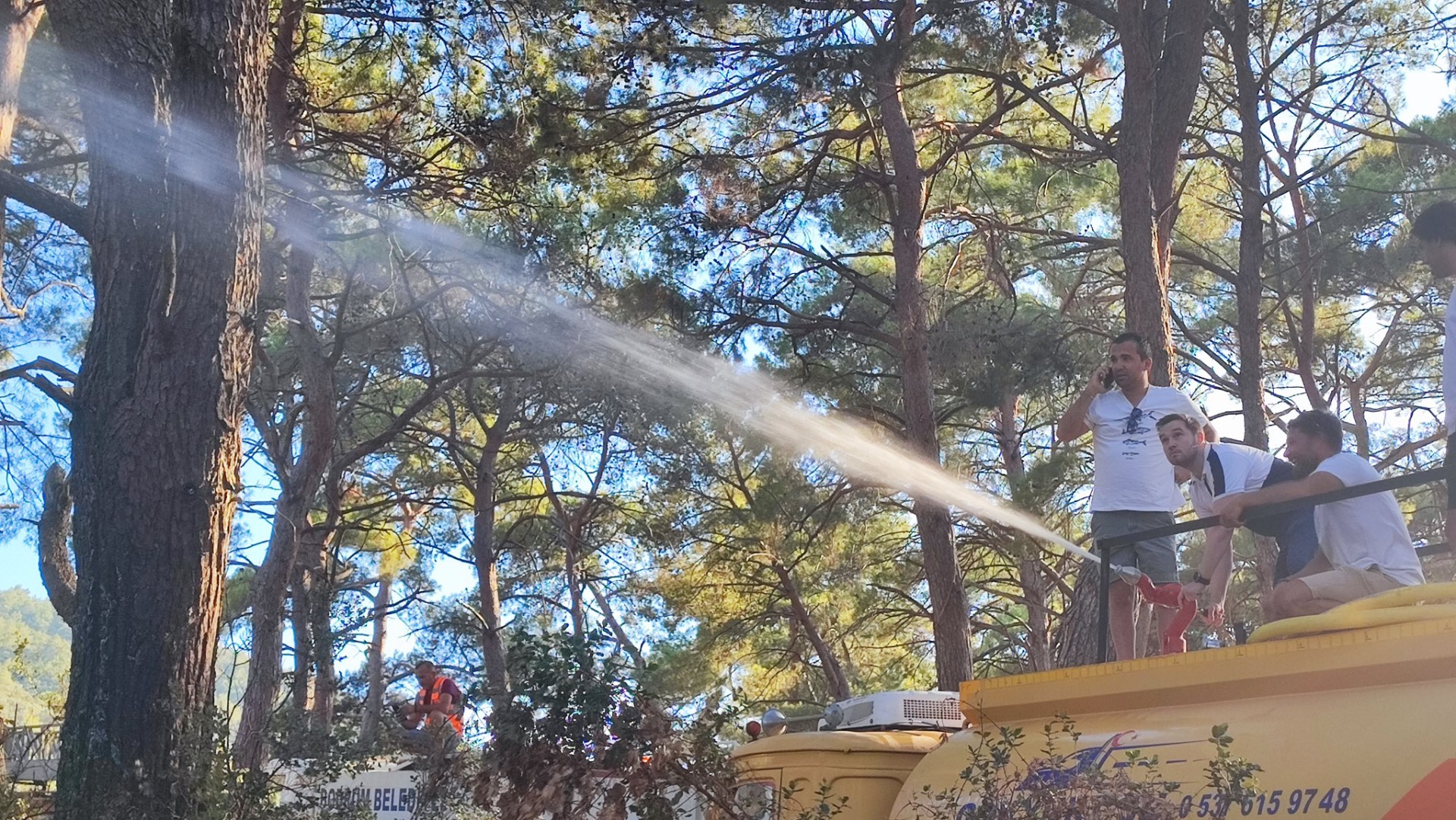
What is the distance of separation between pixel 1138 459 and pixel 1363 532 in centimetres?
140

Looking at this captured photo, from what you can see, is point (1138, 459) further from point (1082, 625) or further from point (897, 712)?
point (1082, 625)

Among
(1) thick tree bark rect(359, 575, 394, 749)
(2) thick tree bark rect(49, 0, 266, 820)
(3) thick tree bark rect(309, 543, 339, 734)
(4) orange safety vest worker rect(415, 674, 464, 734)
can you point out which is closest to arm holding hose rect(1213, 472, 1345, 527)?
(2) thick tree bark rect(49, 0, 266, 820)

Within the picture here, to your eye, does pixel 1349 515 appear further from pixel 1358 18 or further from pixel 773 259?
pixel 1358 18

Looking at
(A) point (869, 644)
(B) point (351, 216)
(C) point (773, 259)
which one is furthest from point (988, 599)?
(B) point (351, 216)

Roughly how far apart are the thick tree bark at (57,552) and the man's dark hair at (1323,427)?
8144 millimetres

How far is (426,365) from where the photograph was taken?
16.0m

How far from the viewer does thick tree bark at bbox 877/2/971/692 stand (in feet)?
36.3

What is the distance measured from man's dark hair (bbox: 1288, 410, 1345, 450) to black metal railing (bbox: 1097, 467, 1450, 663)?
0.54m

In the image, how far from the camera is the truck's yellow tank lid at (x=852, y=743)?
4234 millimetres

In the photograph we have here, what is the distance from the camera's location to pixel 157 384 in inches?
186

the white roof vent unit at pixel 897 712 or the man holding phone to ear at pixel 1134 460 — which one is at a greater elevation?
the man holding phone to ear at pixel 1134 460

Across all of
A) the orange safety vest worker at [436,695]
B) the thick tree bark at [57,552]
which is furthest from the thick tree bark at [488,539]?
the thick tree bark at [57,552]

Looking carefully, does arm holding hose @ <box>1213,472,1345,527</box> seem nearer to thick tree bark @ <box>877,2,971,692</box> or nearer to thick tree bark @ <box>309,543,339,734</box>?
thick tree bark @ <box>877,2,971,692</box>

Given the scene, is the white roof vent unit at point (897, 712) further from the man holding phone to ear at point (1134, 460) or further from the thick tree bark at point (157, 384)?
the thick tree bark at point (157, 384)
